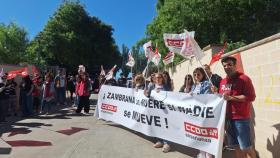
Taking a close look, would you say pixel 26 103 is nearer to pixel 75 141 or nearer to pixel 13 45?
pixel 75 141

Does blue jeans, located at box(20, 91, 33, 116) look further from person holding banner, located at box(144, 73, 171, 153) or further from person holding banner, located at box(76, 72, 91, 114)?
person holding banner, located at box(144, 73, 171, 153)

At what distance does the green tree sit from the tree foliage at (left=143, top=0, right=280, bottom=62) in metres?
49.5

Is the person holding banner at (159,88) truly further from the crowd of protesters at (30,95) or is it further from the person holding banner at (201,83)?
the crowd of protesters at (30,95)

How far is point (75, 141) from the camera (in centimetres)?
1005

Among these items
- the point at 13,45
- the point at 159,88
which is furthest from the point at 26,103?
the point at 13,45

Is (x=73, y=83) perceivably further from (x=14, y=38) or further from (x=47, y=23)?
(x=14, y=38)

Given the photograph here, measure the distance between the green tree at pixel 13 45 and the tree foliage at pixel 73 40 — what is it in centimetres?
2183

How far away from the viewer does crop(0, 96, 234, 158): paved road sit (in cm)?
866

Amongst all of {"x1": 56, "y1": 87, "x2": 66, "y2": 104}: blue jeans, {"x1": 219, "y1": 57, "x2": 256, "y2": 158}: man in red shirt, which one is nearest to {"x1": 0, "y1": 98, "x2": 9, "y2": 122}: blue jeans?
{"x1": 56, "y1": 87, "x2": 66, "y2": 104}: blue jeans

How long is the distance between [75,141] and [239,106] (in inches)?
193

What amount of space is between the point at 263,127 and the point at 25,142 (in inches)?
224

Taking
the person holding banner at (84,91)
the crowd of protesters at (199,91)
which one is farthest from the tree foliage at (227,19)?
the person holding banner at (84,91)

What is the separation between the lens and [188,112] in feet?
26.2

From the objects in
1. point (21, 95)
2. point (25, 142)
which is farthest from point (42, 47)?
point (25, 142)
